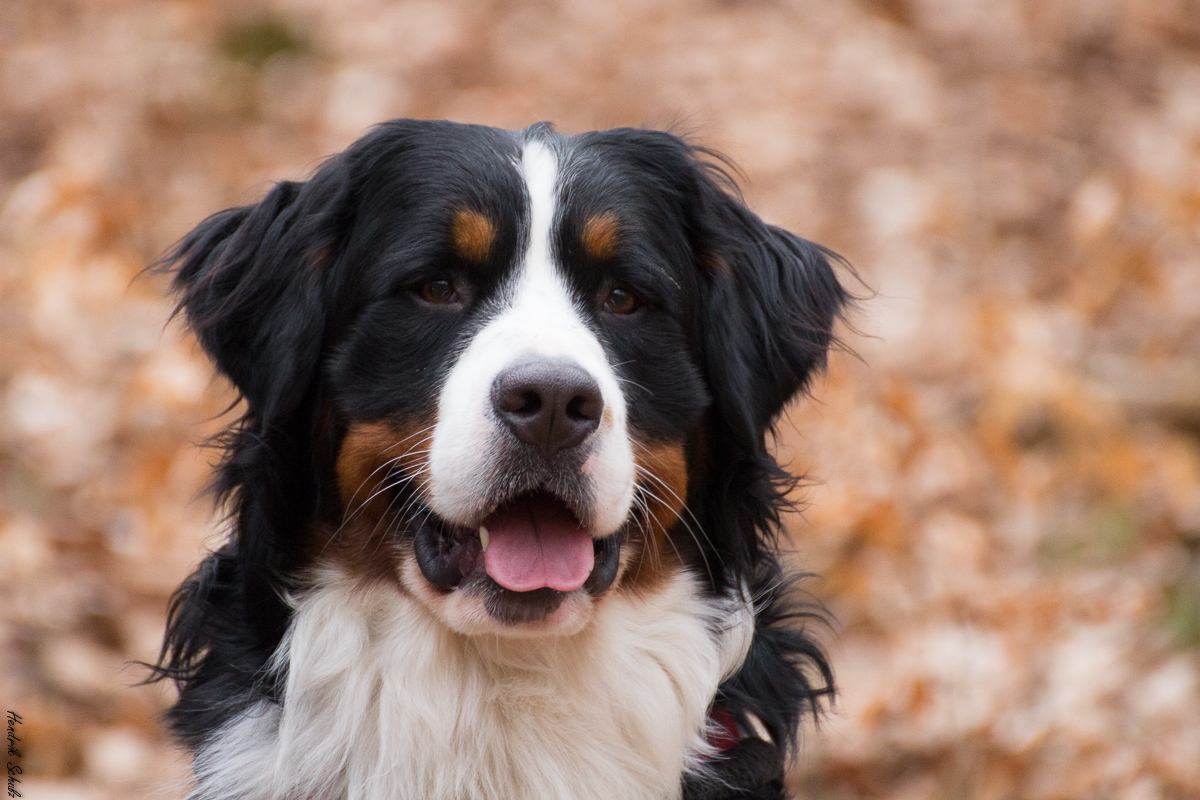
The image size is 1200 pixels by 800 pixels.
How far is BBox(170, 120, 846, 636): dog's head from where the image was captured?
2787mm

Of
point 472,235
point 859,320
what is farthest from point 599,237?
point 859,320

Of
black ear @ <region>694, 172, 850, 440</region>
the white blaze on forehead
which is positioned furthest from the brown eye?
black ear @ <region>694, 172, 850, 440</region>

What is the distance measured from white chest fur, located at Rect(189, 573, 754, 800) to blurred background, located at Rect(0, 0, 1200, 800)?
491 millimetres

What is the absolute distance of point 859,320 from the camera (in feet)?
22.9

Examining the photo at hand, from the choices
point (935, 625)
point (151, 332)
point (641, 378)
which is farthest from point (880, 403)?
point (151, 332)

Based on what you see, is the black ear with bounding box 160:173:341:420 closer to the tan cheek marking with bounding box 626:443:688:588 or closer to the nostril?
the nostril

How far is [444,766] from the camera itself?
2957 mm

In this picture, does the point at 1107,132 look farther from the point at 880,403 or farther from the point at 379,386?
the point at 379,386

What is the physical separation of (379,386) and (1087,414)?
4690 millimetres

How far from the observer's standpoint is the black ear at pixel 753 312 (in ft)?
10.6

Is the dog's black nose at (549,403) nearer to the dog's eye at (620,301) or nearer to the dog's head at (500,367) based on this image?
the dog's head at (500,367)

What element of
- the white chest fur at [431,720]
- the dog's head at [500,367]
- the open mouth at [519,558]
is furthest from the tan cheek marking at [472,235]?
the white chest fur at [431,720]

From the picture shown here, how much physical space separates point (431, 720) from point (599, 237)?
1.24 m

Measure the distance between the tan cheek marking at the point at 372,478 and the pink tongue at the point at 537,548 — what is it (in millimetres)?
219
